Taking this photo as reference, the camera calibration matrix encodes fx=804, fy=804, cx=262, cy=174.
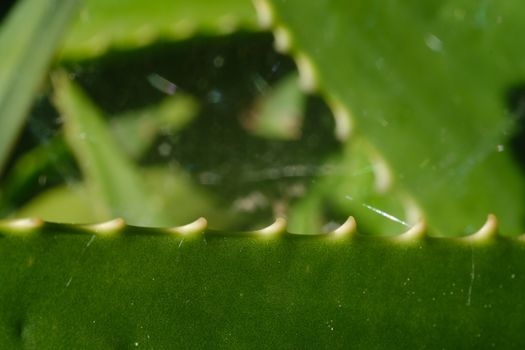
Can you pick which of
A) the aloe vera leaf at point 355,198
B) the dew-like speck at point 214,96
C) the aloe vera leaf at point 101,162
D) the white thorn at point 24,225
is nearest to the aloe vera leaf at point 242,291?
the white thorn at point 24,225

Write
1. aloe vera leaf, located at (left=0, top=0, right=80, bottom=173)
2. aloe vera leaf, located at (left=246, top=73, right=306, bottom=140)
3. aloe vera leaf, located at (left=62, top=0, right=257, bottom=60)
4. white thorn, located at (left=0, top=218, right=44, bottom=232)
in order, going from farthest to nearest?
aloe vera leaf, located at (left=246, top=73, right=306, bottom=140)
aloe vera leaf, located at (left=62, top=0, right=257, bottom=60)
aloe vera leaf, located at (left=0, top=0, right=80, bottom=173)
white thorn, located at (left=0, top=218, right=44, bottom=232)

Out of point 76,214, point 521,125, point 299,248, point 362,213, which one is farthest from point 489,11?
point 76,214

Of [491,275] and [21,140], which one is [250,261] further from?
[21,140]

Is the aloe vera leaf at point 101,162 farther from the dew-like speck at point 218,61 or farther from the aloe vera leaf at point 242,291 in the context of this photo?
the aloe vera leaf at point 242,291

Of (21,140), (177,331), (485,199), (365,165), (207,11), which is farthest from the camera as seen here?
(21,140)

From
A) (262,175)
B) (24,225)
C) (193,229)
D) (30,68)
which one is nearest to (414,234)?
(193,229)

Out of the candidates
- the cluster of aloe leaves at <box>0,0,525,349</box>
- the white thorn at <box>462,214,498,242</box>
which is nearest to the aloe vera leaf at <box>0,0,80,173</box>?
the cluster of aloe leaves at <box>0,0,525,349</box>

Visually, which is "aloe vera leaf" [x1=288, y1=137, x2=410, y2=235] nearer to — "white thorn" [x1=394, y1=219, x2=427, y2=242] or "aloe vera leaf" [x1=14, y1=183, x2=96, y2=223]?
"white thorn" [x1=394, y1=219, x2=427, y2=242]

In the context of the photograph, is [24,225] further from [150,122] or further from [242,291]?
[150,122]
